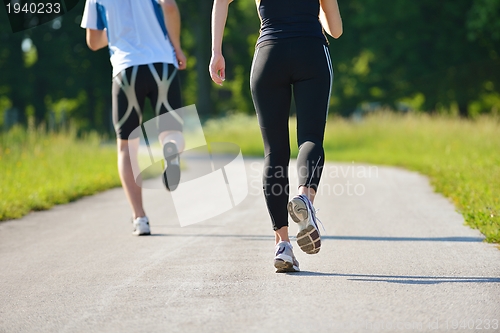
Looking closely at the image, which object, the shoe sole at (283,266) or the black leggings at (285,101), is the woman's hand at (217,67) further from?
the shoe sole at (283,266)

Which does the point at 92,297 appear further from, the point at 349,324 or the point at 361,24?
the point at 361,24

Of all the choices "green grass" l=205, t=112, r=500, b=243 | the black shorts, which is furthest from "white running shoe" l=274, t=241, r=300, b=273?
the black shorts

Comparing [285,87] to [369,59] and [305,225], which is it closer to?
[305,225]

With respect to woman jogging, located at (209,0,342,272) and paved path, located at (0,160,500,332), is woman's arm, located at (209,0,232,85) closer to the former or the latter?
woman jogging, located at (209,0,342,272)

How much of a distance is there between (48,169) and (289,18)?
775 cm

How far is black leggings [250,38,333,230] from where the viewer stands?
4.77 m

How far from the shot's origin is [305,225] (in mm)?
4426

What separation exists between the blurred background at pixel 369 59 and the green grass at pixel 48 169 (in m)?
27.5

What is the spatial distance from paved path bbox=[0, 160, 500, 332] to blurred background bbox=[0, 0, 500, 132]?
1348 inches

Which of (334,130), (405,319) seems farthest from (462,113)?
Result: (405,319)

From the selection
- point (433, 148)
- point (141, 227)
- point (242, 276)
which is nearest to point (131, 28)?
point (141, 227)

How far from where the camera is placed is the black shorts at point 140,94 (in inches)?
261

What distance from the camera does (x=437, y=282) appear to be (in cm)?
437

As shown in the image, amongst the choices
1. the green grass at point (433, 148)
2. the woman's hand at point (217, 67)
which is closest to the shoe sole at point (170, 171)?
the woman's hand at point (217, 67)
